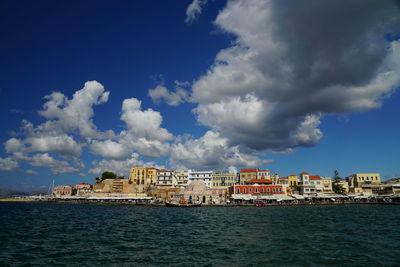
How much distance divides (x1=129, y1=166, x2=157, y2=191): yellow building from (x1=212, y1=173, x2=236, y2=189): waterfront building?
2513 centimetres

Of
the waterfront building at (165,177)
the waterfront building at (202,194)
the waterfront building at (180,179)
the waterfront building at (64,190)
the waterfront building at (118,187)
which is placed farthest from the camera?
the waterfront building at (64,190)

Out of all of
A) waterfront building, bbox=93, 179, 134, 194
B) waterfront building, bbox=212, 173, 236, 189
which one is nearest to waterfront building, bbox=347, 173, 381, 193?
waterfront building, bbox=212, 173, 236, 189

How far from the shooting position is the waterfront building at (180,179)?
10846 cm

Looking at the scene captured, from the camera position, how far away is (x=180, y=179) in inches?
4350

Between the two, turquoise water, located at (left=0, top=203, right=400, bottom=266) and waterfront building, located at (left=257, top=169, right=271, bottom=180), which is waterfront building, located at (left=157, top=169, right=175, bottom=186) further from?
turquoise water, located at (left=0, top=203, right=400, bottom=266)

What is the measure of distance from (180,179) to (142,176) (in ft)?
52.4

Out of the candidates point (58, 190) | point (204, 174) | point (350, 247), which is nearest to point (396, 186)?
point (204, 174)

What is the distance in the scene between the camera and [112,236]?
78.1ft

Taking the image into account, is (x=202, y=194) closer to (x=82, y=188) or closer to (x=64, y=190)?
(x=82, y=188)

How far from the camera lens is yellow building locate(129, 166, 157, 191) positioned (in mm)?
110431

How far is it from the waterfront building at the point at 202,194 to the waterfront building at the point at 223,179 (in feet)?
Result: 43.7

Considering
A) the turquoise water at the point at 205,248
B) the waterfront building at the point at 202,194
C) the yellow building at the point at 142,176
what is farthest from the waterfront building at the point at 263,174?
the turquoise water at the point at 205,248

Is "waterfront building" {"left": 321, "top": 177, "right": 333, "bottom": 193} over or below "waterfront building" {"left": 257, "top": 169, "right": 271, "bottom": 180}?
below

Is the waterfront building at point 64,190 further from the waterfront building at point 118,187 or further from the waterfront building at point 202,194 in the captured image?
the waterfront building at point 202,194
